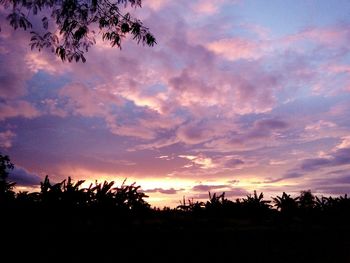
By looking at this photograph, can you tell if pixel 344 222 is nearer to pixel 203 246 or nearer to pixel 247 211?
pixel 247 211

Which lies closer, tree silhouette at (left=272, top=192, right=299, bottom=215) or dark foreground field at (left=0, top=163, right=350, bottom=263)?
dark foreground field at (left=0, top=163, right=350, bottom=263)

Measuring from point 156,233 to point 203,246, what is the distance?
1.09 meters

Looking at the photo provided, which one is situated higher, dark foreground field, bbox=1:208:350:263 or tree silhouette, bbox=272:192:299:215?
tree silhouette, bbox=272:192:299:215

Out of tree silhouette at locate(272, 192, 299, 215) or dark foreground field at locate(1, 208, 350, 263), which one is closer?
dark foreground field at locate(1, 208, 350, 263)

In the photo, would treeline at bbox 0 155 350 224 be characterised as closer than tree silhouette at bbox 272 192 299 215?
Yes

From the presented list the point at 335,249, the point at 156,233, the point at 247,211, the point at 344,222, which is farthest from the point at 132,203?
the point at 344,222

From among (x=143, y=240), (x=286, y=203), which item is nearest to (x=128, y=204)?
(x=143, y=240)

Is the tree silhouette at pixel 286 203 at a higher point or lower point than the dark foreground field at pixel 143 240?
higher

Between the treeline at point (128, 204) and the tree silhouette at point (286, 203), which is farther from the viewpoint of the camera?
the tree silhouette at point (286, 203)

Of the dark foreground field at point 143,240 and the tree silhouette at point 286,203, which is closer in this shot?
the dark foreground field at point 143,240

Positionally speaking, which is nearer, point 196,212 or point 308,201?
point 196,212

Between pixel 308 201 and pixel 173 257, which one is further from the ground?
pixel 308 201

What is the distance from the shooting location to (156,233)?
5.79m

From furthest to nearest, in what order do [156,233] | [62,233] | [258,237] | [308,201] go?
[308,201] < [258,237] < [156,233] < [62,233]
